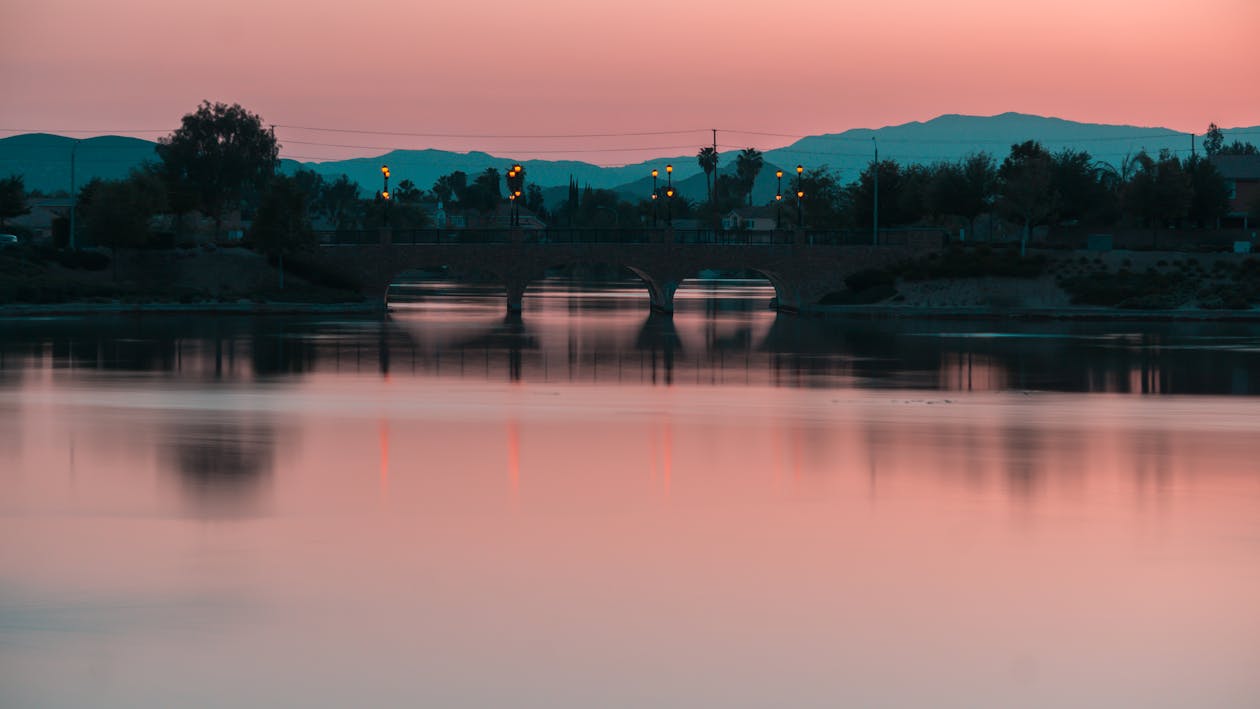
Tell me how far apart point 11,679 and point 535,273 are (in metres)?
84.7

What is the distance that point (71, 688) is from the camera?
38.8 ft

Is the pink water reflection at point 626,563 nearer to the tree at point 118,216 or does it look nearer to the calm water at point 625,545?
the calm water at point 625,545

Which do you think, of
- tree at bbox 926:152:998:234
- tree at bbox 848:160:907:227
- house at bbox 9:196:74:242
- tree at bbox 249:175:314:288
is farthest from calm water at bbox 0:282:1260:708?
house at bbox 9:196:74:242

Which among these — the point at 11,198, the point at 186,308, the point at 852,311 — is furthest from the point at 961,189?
the point at 11,198

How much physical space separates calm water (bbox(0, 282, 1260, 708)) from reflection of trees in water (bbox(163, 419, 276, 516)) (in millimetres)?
114

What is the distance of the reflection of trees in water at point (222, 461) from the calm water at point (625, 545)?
0.11 metres

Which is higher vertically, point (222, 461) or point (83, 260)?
point (83, 260)

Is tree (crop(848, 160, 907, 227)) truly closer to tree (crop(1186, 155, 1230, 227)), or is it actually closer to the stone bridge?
the stone bridge

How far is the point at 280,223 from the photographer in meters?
93.2

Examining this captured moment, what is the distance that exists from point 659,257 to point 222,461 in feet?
243

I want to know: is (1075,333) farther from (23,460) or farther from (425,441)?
(23,460)

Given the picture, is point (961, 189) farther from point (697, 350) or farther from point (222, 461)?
point (222, 461)

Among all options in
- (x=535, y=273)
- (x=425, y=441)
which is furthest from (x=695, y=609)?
(x=535, y=273)

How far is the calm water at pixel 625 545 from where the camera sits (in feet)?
40.3
